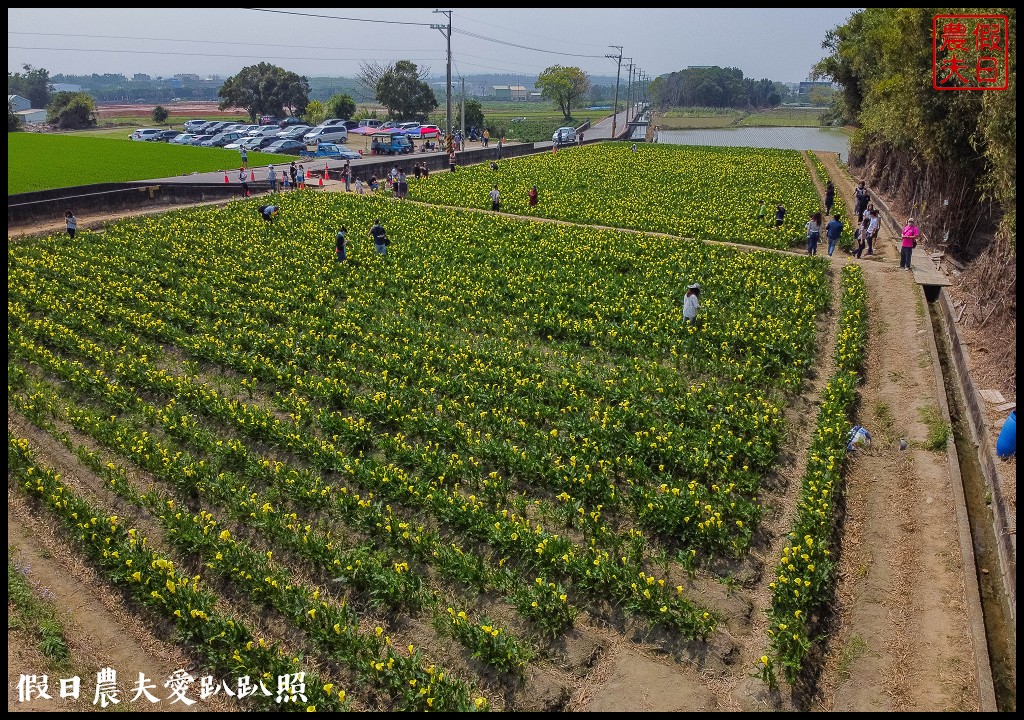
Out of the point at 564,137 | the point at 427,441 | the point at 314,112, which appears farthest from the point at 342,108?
the point at 427,441

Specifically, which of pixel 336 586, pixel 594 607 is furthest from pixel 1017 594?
pixel 336 586

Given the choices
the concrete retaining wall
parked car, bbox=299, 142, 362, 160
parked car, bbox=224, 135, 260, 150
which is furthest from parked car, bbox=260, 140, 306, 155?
the concrete retaining wall

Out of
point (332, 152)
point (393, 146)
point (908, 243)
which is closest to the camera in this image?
point (908, 243)

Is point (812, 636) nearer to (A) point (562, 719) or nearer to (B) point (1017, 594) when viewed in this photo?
(B) point (1017, 594)

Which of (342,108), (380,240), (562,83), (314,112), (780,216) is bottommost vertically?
(380,240)

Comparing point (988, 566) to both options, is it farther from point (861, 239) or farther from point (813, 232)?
point (861, 239)

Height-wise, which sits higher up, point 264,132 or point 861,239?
point 264,132
